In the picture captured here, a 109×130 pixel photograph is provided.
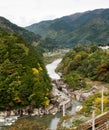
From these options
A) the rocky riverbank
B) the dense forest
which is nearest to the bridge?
the rocky riverbank

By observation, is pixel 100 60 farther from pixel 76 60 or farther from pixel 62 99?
pixel 62 99

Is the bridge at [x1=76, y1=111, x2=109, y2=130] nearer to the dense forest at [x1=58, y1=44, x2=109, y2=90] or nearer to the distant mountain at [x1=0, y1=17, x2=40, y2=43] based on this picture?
the dense forest at [x1=58, y1=44, x2=109, y2=90]

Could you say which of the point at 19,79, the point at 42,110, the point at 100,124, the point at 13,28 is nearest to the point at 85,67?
the point at 19,79

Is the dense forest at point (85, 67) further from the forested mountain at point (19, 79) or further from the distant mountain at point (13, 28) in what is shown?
the distant mountain at point (13, 28)

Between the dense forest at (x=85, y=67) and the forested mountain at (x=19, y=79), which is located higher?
the forested mountain at (x=19, y=79)

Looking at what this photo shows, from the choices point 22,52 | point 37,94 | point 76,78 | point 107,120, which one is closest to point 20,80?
point 37,94

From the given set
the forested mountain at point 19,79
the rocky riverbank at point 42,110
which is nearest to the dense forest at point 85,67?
the forested mountain at point 19,79

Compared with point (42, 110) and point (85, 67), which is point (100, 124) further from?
point (85, 67)
